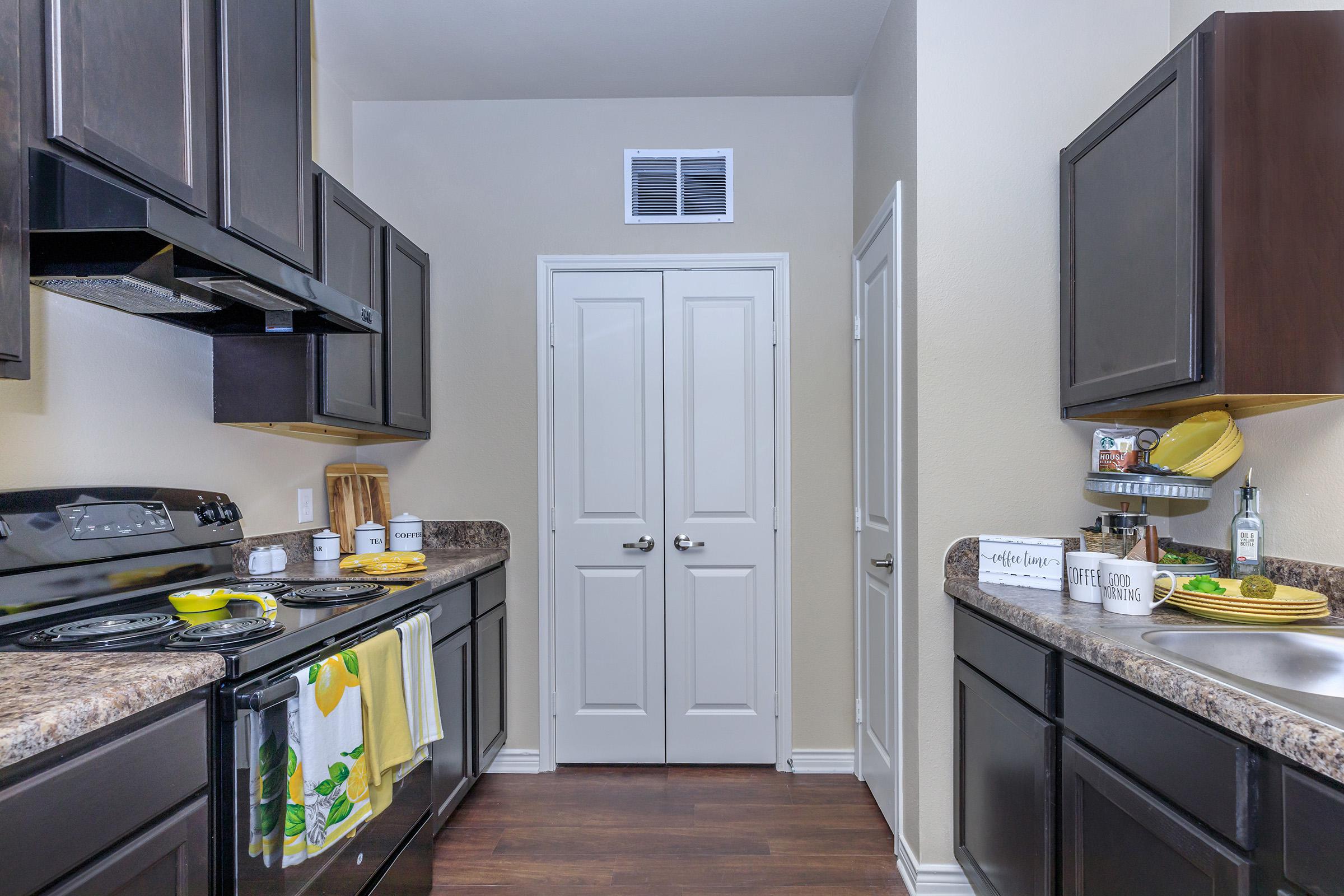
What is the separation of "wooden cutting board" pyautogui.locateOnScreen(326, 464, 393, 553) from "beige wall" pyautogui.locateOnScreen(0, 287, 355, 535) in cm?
36

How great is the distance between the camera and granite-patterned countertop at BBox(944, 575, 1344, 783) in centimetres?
91

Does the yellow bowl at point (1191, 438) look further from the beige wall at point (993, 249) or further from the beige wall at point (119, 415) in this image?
the beige wall at point (119, 415)

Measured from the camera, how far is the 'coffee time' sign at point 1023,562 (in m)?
1.98

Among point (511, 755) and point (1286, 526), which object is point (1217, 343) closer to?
point (1286, 526)

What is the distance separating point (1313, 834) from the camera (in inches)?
36.2

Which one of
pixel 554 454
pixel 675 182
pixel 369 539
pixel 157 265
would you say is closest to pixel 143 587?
pixel 157 265

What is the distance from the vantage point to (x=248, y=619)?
1.54 metres

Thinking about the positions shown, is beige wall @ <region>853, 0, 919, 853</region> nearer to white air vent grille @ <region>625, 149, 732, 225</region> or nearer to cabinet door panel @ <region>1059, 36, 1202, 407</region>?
cabinet door panel @ <region>1059, 36, 1202, 407</region>

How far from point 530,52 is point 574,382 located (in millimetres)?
1258

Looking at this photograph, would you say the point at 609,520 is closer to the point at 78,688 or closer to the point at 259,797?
the point at 259,797

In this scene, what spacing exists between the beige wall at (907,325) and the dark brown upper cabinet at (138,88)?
1.81m

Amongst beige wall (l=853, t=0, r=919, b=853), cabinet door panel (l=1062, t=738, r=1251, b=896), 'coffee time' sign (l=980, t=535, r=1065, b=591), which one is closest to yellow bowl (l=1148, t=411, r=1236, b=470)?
'coffee time' sign (l=980, t=535, r=1065, b=591)

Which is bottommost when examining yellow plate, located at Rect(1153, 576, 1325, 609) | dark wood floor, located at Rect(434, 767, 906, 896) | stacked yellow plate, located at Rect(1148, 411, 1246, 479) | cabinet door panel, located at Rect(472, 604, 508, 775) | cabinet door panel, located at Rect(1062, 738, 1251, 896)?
dark wood floor, located at Rect(434, 767, 906, 896)

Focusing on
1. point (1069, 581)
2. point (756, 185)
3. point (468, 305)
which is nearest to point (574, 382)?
point (468, 305)
